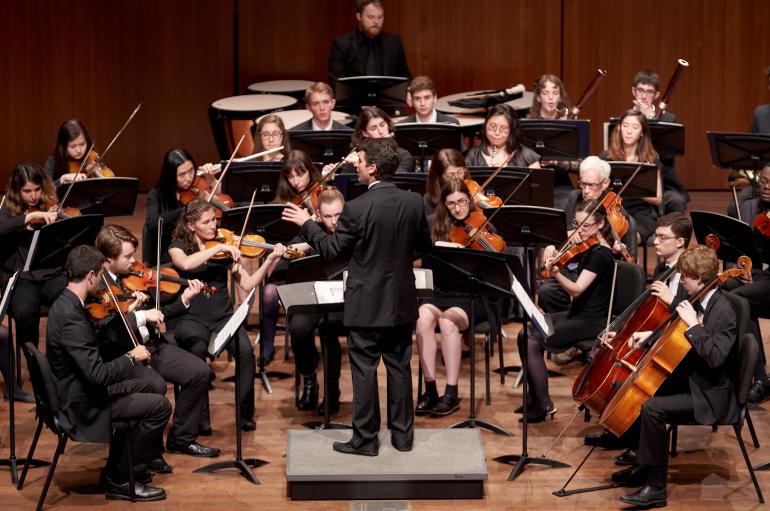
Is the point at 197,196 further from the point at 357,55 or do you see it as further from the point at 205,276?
the point at 357,55

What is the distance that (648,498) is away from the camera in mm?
4621

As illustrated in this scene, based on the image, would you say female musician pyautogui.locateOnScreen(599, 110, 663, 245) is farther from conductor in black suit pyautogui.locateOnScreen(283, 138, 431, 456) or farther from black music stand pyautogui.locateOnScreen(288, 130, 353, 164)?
conductor in black suit pyautogui.locateOnScreen(283, 138, 431, 456)

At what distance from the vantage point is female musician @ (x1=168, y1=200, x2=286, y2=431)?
546cm

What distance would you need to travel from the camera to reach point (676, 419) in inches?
182

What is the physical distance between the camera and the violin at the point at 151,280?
5.27m

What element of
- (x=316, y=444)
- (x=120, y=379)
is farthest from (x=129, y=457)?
(x=316, y=444)

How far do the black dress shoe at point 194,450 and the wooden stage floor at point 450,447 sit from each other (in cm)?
4

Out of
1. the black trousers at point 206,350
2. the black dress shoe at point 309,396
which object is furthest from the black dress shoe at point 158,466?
the black dress shoe at point 309,396

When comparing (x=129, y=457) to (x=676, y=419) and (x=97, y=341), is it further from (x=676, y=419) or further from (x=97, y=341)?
(x=676, y=419)

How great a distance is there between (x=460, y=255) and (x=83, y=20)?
611 centimetres

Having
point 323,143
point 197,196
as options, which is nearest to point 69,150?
point 197,196

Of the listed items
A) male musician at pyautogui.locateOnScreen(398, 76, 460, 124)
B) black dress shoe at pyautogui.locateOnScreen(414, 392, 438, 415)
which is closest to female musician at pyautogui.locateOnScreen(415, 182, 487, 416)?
black dress shoe at pyautogui.locateOnScreen(414, 392, 438, 415)

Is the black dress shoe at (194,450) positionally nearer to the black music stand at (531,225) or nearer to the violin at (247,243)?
the violin at (247,243)

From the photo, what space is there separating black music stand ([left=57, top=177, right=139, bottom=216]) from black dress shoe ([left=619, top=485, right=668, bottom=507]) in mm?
2944
